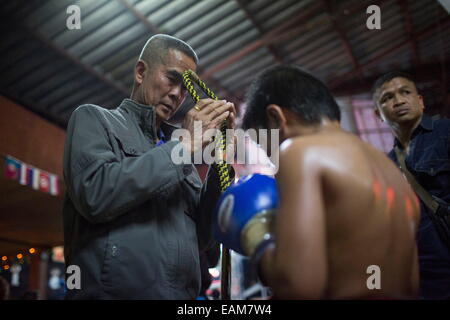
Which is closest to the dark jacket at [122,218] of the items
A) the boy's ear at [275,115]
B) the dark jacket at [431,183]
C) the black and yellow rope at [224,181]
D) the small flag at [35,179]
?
the black and yellow rope at [224,181]

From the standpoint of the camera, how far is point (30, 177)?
595 centimetres

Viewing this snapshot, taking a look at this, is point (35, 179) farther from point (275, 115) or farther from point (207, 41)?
point (275, 115)

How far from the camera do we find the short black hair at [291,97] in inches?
56.3

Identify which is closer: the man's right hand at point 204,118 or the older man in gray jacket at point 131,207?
the older man in gray jacket at point 131,207

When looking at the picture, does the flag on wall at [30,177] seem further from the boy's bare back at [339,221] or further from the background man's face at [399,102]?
the boy's bare back at [339,221]

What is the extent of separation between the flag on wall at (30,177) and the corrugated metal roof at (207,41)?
1.55 m

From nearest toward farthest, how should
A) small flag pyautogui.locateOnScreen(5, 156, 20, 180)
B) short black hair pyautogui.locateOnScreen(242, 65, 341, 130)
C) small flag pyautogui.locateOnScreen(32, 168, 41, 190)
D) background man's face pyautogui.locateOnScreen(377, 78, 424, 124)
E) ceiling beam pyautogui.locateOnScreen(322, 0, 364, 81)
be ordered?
short black hair pyautogui.locateOnScreen(242, 65, 341, 130)
background man's face pyautogui.locateOnScreen(377, 78, 424, 124)
small flag pyautogui.locateOnScreen(5, 156, 20, 180)
small flag pyautogui.locateOnScreen(32, 168, 41, 190)
ceiling beam pyautogui.locateOnScreen(322, 0, 364, 81)

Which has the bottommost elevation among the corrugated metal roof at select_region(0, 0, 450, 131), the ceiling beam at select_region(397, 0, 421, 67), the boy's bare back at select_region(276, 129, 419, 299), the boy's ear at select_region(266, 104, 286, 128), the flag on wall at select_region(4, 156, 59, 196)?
the boy's bare back at select_region(276, 129, 419, 299)

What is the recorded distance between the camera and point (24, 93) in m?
6.88

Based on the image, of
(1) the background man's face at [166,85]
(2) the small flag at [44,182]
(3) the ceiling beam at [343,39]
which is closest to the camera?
(1) the background man's face at [166,85]

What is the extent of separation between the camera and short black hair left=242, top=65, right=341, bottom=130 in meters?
1.43

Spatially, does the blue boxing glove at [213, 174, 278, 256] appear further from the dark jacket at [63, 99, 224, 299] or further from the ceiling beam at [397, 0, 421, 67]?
the ceiling beam at [397, 0, 421, 67]

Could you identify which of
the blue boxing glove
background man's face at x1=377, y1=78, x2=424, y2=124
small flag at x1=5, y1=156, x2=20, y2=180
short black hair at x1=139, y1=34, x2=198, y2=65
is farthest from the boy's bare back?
small flag at x1=5, y1=156, x2=20, y2=180
